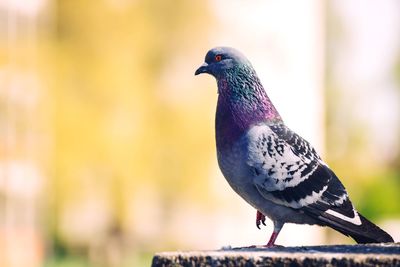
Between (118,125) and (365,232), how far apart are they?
2350 centimetres

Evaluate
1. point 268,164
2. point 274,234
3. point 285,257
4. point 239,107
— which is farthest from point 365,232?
point 239,107

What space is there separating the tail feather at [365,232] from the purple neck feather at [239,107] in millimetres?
545

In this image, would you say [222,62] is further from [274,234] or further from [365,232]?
[365,232]

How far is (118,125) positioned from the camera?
2769 centimetres

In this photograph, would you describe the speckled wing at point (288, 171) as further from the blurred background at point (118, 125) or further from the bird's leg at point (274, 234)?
the blurred background at point (118, 125)

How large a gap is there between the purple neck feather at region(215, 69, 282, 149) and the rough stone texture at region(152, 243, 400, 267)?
1.83 ft

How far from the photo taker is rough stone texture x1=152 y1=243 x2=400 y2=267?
12.4ft

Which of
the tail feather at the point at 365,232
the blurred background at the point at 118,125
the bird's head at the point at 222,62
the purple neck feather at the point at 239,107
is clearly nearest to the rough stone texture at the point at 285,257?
the tail feather at the point at 365,232

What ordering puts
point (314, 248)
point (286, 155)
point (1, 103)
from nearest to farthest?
point (314, 248) < point (286, 155) < point (1, 103)

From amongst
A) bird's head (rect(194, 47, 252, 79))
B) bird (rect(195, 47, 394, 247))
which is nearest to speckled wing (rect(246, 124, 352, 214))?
bird (rect(195, 47, 394, 247))

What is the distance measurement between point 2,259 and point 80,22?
6.56m

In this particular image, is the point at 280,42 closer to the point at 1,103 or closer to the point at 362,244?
the point at 1,103

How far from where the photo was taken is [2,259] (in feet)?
92.8

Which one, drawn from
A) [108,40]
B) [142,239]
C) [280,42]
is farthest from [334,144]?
[108,40]
